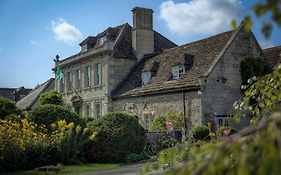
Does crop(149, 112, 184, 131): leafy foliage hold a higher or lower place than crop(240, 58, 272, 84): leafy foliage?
lower

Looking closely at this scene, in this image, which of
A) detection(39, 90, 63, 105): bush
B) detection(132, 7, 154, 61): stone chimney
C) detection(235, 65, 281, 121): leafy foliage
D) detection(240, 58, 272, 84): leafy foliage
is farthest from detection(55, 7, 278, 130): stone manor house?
detection(235, 65, 281, 121): leafy foliage

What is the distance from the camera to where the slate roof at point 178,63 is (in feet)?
84.4

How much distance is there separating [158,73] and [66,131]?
13.6 meters

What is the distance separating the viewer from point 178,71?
27.5 metres

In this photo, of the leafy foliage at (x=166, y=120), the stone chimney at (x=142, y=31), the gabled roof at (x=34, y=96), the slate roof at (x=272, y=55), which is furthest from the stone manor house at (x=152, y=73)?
the gabled roof at (x=34, y=96)

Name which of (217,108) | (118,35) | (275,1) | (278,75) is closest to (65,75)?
(118,35)

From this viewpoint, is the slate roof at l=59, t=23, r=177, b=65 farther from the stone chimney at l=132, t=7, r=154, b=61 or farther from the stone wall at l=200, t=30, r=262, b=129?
the stone wall at l=200, t=30, r=262, b=129

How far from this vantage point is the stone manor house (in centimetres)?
2514

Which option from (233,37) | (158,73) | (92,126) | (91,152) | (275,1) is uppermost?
(233,37)

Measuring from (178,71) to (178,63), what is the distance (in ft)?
1.85

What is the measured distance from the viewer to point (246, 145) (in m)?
2.09

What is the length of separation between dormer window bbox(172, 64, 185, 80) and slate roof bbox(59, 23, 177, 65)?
750cm

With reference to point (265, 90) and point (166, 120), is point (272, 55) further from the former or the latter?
point (265, 90)

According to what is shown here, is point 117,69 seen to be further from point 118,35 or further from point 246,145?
point 246,145
